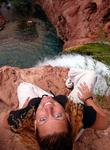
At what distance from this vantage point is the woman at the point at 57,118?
12.3 ft

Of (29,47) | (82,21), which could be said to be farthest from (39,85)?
(82,21)

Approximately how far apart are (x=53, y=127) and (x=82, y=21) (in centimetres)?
835

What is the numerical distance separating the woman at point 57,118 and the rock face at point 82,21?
231 inches

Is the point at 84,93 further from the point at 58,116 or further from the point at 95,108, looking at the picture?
the point at 58,116

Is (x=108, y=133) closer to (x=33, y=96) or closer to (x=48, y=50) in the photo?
(x=33, y=96)

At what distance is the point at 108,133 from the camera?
17.7 ft

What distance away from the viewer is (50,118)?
383 cm

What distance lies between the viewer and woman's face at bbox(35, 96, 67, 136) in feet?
12.3

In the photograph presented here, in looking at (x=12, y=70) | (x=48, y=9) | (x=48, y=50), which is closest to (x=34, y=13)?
(x=48, y=9)

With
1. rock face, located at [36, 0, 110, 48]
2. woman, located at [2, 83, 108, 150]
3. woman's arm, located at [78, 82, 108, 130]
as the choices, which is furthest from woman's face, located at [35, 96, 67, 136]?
rock face, located at [36, 0, 110, 48]

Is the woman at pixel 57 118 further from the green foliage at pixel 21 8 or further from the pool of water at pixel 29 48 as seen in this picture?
the green foliage at pixel 21 8

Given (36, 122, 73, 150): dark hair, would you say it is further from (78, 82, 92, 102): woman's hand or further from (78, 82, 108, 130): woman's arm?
(78, 82, 92, 102): woman's hand

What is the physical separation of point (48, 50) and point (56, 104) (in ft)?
25.5

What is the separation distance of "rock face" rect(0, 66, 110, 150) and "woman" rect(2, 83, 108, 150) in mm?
686
